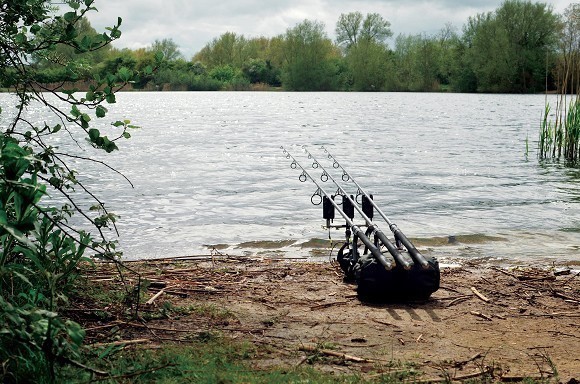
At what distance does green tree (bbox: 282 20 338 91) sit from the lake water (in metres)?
78.3

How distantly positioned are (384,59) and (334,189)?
92503mm

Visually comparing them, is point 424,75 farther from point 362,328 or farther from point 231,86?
point 362,328

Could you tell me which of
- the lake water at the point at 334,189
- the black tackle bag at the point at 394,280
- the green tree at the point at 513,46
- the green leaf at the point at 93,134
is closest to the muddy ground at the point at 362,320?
the black tackle bag at the point at 394,280

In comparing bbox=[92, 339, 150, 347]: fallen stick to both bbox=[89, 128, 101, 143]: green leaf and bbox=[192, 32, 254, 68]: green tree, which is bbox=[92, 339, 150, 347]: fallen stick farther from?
bbox=[192, 32, 254, 68]: green tree

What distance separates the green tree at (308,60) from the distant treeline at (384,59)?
0.16 m

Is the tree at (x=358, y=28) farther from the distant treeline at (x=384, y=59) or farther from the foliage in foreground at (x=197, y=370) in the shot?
the foliage in foreground at (x=197, y=370)

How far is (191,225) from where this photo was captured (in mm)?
12242

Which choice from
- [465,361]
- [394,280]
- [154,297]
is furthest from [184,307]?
[465,361]

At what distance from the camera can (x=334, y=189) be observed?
A: 18.3 m

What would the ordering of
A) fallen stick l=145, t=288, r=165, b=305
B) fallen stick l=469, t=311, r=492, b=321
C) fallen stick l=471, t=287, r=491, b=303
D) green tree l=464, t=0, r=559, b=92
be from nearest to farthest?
fallen stick l=145, t=288, r=165, b=305, fallen stick l=469, t=311, r=492, b=321, fallen stick l=471, t=287, r=491, b=303, green tree l=464, t=0, r=559, b=92

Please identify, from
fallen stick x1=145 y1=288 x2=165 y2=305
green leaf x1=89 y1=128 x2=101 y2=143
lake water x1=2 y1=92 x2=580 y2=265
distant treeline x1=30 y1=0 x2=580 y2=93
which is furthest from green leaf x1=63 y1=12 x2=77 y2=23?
distant treeline x1=30 y1=0 x2=580 y2=93

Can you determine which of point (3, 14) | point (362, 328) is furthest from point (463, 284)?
point (3, 14)

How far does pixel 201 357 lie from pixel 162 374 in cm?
46

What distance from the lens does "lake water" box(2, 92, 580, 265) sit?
1070cm
